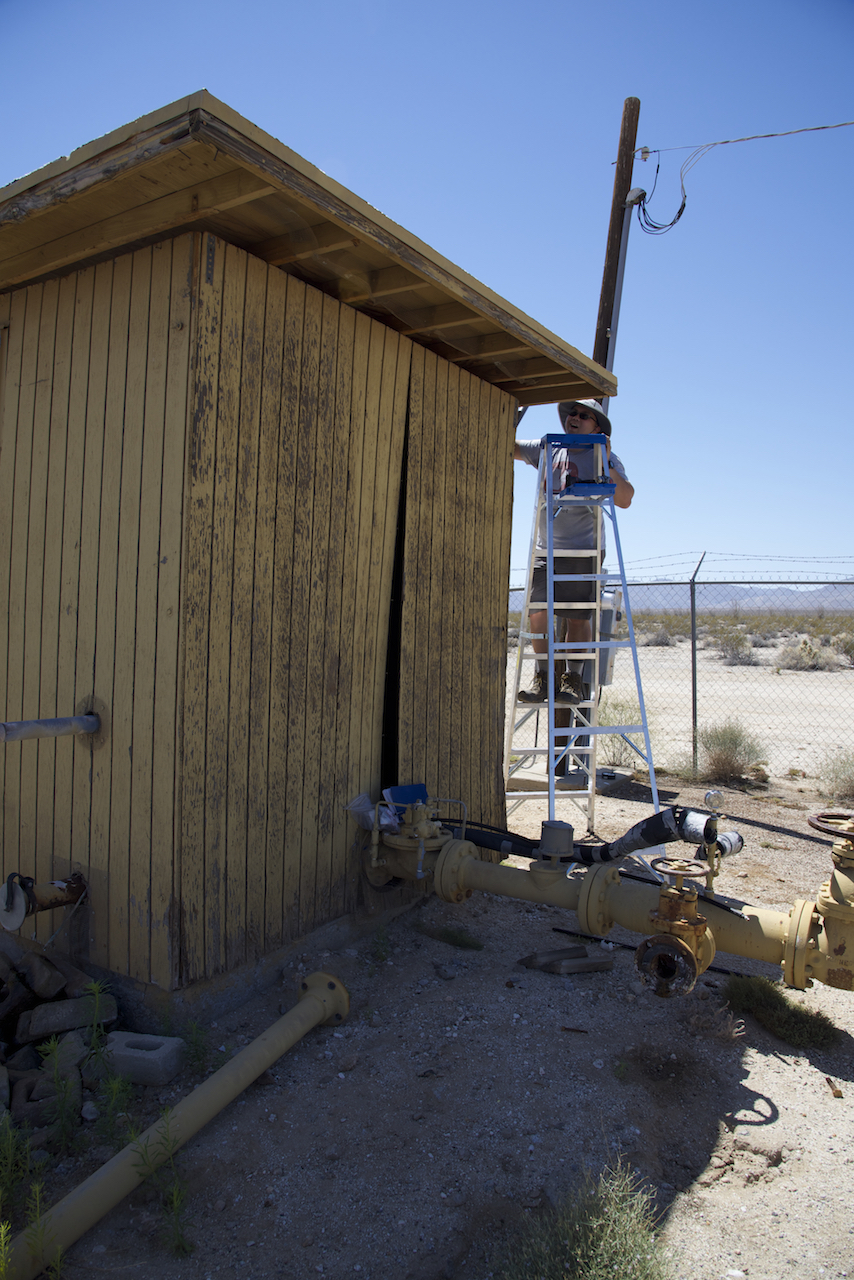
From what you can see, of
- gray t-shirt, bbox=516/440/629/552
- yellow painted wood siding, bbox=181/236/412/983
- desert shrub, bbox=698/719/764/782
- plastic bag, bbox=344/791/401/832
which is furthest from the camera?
desert shrub, bbox=698/719/764/782

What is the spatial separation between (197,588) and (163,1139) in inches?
81.6

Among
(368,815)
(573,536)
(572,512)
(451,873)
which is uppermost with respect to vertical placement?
(572,512)

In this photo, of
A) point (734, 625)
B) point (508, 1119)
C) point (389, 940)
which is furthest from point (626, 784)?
point (734, 625)

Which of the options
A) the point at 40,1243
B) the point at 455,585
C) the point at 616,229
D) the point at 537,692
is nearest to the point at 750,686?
the point at 616,229

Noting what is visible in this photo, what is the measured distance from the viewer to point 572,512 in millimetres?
6832

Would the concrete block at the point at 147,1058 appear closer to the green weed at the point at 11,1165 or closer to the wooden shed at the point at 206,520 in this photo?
the wooden shed at the point at 206,520

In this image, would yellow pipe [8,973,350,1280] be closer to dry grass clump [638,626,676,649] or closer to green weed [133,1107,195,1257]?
green weed [133,1107,195,1257]

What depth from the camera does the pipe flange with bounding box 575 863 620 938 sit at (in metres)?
3.72

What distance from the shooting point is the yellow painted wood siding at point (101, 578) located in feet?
11.2

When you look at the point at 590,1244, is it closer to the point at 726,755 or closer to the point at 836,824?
the point at 836,824

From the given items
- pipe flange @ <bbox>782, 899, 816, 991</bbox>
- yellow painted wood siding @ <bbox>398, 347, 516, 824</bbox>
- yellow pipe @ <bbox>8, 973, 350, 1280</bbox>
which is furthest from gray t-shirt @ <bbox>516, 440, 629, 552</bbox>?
yellow pipe @ <bbox>8, 973, 350, 1280</bbox>

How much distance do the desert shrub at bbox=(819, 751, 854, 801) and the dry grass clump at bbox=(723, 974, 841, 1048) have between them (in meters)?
A: 5.76

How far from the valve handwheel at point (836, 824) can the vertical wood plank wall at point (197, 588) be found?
2.34 meters

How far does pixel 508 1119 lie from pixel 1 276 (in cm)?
456
